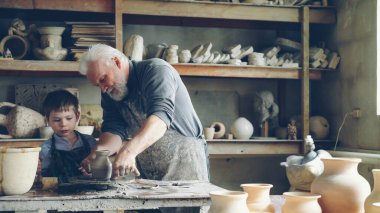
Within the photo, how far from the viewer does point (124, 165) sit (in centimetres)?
273

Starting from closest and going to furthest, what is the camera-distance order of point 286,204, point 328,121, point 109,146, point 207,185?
point 286,204, point 207,185, point 109,146, point 328,121

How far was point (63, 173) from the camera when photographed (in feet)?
11.6

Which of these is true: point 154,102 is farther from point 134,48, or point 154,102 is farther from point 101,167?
point 134,48

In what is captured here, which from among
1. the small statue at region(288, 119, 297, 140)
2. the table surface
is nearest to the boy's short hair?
the table surface

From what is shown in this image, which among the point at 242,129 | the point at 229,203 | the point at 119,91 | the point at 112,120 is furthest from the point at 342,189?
the point at 242,129

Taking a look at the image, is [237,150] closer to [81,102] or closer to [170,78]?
[81,102]

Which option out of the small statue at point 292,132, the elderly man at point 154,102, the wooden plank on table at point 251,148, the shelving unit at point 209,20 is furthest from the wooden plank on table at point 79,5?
the small statue at point 292,132

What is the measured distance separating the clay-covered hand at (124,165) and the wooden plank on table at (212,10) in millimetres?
2327

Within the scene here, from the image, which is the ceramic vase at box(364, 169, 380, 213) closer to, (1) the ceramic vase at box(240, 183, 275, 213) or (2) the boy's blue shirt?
(1) the ceramic vase at box(240, 183, 275, 213)

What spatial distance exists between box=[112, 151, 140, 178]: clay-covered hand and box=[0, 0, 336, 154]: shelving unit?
2031mm

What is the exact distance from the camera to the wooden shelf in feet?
14.7

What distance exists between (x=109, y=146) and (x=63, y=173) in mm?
372

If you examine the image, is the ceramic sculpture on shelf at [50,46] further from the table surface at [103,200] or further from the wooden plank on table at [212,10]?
the table surface at [103,200]

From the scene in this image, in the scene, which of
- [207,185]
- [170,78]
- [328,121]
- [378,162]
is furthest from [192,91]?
[207,185]
